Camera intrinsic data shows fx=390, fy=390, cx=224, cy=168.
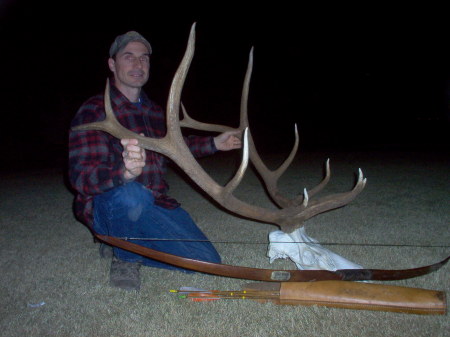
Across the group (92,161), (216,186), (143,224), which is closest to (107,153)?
(92,161)

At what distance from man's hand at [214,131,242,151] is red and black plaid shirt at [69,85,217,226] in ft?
0.25

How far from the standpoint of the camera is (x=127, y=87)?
2.96m

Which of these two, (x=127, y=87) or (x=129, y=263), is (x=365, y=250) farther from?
(x=127, y=87)

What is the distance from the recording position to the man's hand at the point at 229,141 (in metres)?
3.09

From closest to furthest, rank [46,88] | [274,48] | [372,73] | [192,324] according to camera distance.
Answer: [192,324] < [46,88] < [274,48] < [372,73]

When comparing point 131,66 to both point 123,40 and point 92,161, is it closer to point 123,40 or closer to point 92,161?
point 123,40

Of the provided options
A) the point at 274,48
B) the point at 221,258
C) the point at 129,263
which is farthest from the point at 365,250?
the point at 274,48

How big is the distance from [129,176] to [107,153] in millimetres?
393

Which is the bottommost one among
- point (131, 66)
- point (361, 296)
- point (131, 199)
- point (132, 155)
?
point (361, 296)

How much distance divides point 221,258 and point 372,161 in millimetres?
5529

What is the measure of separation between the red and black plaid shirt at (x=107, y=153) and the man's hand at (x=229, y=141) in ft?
0.25

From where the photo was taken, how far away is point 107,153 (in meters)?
2.71

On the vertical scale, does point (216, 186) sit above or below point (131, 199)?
above

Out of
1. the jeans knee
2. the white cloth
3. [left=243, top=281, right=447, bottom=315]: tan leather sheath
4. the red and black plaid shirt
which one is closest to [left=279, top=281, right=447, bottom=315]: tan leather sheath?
[left=243, top=281, right=447, bottom=315]: tan leather sheath
